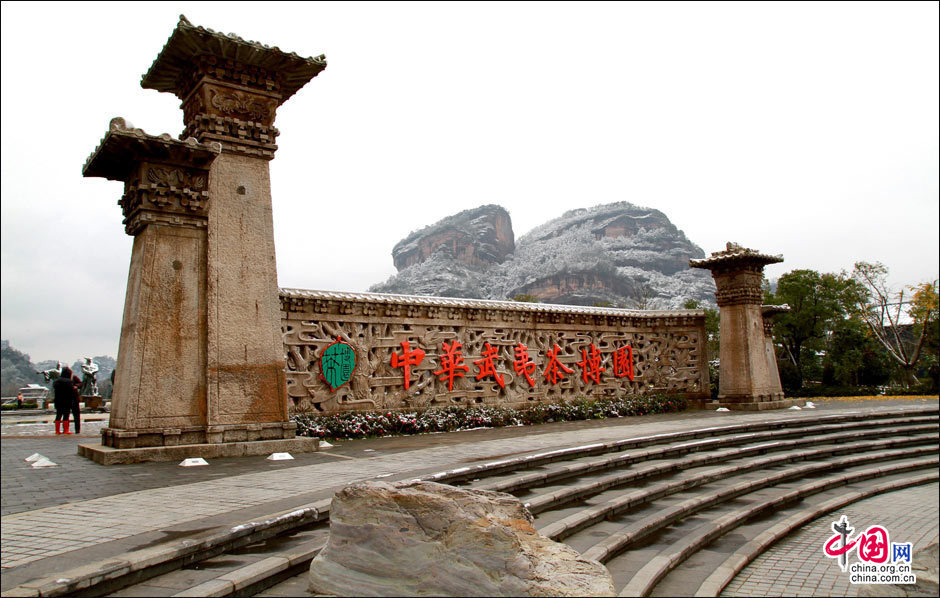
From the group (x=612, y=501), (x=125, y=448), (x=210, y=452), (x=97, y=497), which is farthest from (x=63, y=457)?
(x=612, y=501)

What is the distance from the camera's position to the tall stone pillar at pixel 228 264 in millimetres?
7199

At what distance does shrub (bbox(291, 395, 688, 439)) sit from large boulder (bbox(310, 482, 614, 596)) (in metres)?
6.10

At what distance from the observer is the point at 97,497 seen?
187 inches

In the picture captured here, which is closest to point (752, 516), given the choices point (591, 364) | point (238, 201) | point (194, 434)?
point (194, 434)

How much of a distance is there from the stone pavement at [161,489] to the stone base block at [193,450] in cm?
18

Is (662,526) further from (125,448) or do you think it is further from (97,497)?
(125,448)

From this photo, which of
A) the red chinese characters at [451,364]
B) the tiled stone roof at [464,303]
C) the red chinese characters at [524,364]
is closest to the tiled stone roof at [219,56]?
the tiled stone roof at [464,303]

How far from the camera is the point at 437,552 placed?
290cm

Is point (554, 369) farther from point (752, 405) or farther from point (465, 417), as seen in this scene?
point (752, 405)

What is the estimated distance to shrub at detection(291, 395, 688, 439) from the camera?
9.20 meters

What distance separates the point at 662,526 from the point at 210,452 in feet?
16.7

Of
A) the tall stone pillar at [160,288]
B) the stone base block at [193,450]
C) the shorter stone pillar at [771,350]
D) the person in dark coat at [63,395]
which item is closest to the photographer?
the stone base block at [193,450]

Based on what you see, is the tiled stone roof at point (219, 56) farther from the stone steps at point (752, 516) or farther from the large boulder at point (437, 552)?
the stone steps at point (752, 516)

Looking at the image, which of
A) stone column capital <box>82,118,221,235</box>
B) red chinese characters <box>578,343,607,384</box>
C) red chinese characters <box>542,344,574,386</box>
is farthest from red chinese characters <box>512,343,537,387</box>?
stone column capital <box>82,118,221,235</box>
